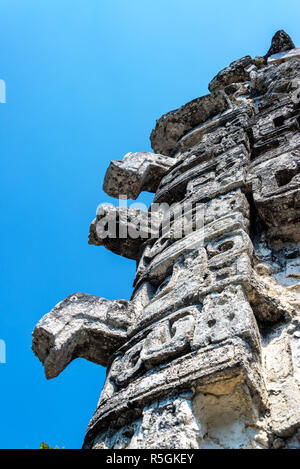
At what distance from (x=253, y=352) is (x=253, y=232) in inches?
60.1

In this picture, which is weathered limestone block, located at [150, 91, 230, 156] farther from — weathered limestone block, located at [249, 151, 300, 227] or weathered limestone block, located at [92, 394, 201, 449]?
weathered limestone block, located at [92, 394, 201, 449]

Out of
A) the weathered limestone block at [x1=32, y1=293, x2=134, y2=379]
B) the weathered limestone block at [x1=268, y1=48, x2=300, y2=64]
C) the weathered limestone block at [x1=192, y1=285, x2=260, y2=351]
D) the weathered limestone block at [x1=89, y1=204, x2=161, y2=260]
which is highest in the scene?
the weathered limestone block at [x1=268, y1=48, x2=300, y2=64]

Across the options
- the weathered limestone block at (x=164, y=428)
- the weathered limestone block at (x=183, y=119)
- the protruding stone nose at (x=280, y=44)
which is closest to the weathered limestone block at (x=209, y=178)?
the weathered limestone block at (x=183, y=119)

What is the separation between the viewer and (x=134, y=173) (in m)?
5.82

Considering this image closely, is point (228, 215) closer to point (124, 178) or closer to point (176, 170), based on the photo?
point (176, 170)

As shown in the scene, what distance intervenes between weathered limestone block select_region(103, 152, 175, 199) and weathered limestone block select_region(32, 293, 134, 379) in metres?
2.52

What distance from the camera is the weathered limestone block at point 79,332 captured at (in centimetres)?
330

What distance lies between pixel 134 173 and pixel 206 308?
3345mm

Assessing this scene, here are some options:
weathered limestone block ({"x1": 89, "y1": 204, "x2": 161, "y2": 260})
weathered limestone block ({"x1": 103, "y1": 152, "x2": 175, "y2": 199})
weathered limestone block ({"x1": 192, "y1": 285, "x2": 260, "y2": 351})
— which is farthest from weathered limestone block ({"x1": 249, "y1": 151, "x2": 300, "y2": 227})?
weathered limestone block ({"x1": 103, "y1": 152, "x2": 175, "y2": 199})

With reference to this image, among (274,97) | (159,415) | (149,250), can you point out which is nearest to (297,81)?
(274,97)

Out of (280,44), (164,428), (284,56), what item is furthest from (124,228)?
(280,44)

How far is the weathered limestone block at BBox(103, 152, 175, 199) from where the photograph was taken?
5.85 metres

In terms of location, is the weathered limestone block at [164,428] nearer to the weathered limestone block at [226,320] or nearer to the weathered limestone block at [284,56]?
the weathered limestone block at [226,320]

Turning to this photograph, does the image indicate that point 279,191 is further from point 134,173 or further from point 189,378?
point 134,173
